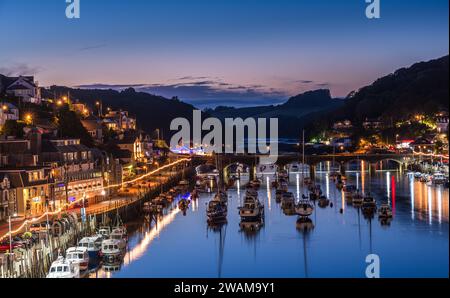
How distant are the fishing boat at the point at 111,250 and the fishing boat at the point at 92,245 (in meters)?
0.19

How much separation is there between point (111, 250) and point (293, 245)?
496 centimetres

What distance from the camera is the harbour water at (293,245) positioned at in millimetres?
14875

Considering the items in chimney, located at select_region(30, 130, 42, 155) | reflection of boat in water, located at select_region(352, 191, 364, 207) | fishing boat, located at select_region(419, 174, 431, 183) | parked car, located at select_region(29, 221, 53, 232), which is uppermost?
chimney, located at select_region(30, 130, 42, 155)

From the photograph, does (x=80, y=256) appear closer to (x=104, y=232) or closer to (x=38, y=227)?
(x=38, y=227)

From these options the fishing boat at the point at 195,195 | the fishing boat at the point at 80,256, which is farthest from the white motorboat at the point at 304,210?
the fishing boat at the point at 80,256

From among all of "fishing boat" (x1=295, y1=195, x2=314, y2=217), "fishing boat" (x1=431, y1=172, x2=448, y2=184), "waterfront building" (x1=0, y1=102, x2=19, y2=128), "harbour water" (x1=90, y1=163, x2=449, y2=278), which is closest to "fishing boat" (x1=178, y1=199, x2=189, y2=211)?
"harbour water" (x1=90, y1=163, x2=449, y2=278)

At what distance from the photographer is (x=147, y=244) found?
712 inches

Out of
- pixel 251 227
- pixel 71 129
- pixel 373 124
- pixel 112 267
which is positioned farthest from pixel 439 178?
pixel 373 124

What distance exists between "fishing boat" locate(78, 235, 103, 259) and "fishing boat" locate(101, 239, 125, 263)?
0.19 m

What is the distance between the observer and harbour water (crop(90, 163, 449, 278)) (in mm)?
14875

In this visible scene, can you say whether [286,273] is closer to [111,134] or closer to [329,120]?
[111,134]

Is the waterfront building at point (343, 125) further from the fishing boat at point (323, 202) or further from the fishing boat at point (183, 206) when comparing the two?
the fishing boat at point (183, 206)

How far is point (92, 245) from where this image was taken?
51.3 ft

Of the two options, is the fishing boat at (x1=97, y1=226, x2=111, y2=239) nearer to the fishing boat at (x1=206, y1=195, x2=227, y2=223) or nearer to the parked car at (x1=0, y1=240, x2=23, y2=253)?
the parked car at (x1=0, y1=240, x2=23, y2=253)
